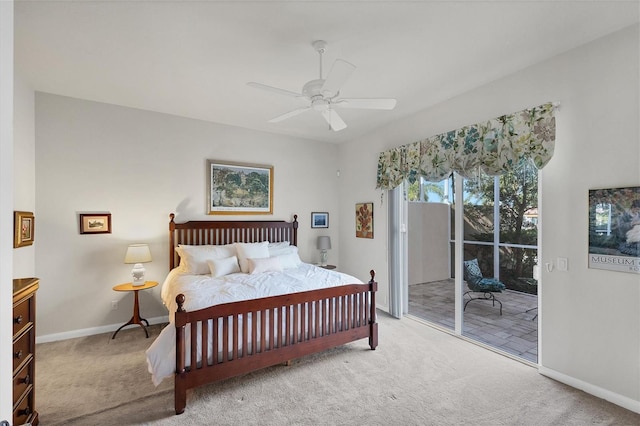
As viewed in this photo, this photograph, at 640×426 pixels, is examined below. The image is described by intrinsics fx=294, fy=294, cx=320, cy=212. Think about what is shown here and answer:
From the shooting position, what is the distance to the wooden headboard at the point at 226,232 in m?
4.12

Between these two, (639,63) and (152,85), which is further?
(152,85)

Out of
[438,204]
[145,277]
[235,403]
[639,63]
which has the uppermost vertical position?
[639,63]

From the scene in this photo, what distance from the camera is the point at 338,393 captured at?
2.47 metres

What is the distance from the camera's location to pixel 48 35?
2.33 m

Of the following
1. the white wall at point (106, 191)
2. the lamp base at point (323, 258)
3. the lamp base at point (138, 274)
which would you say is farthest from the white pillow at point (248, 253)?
the lamp base at point (323, 258)

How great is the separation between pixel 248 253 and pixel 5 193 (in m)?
3.00

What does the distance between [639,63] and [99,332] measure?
237 inches

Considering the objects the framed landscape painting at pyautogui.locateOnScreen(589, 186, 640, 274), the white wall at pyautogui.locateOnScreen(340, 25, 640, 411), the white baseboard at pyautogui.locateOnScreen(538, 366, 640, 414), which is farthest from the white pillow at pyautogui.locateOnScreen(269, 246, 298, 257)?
the framed landscape painting at pyautogui.locateOnScreen(589, 186, 640, 274)

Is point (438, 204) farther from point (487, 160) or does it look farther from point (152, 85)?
point (152, 85)

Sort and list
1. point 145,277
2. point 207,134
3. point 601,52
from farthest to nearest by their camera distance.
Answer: point 207,134 → point 145,277 → point 601,52

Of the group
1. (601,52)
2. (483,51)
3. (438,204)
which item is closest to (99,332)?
(438,204)

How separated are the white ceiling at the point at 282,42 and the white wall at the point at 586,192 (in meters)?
0.22

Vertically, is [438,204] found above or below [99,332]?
above

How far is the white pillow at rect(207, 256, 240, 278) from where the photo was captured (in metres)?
3.60
